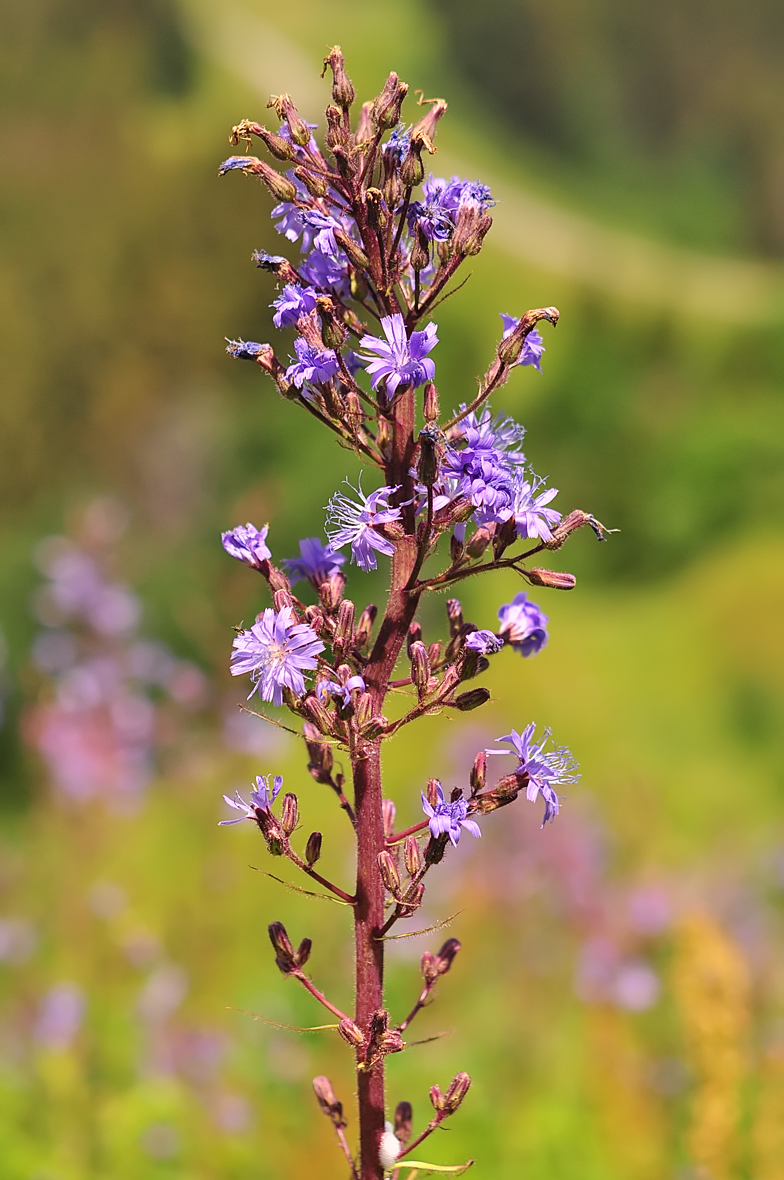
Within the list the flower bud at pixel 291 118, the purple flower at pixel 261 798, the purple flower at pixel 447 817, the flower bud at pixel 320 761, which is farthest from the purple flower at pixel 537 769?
the flower bud at pixel 291 118

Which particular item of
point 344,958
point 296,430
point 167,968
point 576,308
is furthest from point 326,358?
point 576,308

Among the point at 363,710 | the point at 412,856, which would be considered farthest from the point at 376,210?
the point at 412,856

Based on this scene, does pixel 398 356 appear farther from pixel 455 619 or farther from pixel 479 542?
pixel 455 619

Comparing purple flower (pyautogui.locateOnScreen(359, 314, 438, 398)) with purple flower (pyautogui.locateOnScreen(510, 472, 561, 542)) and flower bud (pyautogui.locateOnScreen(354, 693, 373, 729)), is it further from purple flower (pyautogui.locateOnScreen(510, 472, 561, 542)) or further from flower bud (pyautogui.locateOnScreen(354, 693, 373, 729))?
flower bud (pyautogui.locateOnScreen(354, 693, 373, 729))

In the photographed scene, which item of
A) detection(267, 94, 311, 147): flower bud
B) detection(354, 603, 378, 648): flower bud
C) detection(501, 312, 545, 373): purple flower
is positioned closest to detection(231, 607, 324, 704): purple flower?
detection(354, 603, 378, 648): flower bud

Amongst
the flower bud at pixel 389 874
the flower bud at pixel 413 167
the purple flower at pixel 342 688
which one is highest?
the flower bud at pixel 413 167

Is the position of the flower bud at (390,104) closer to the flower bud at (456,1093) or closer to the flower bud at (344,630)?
the flower bud at (344,630)
